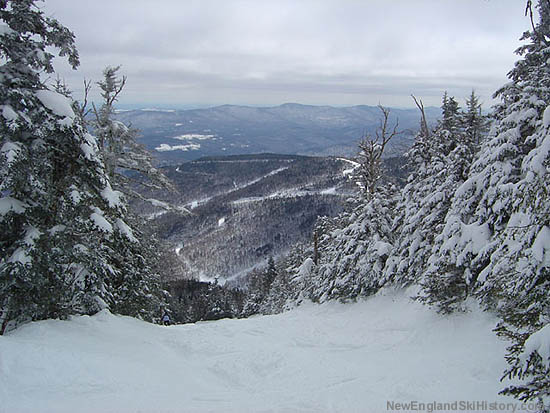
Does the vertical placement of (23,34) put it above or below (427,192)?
above

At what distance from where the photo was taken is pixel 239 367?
333 inches

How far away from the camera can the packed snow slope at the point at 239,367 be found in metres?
5.80

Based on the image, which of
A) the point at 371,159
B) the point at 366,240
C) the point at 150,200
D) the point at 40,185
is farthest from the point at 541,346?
the point at 371,159

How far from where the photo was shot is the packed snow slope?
5801 mm

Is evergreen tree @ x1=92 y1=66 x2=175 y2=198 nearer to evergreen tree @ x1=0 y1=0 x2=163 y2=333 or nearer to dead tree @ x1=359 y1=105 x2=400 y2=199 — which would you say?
evergreen tree @ x1=0 y1=0 x2=163 y2=333

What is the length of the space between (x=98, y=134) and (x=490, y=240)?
14.1 m

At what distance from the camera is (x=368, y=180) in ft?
61.0

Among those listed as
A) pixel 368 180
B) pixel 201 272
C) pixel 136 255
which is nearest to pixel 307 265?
pixel 368 180

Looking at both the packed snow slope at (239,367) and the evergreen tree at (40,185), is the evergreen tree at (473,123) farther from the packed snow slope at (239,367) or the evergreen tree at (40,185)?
the evergreen tree at (40,185)

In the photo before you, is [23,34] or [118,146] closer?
[23,34]

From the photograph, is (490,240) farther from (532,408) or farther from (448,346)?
(532,408)

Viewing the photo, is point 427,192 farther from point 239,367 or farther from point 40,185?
point 40,185

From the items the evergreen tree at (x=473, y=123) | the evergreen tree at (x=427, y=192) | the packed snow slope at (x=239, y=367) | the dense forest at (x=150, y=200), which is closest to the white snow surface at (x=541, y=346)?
the dense forest at (x=150, y=200)

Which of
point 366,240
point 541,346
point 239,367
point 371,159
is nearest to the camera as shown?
point 541,346
